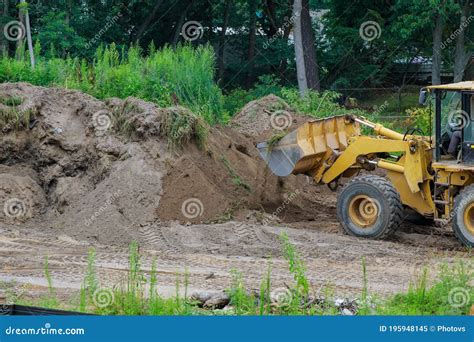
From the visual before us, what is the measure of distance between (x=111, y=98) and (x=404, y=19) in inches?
514

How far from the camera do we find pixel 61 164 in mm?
18625

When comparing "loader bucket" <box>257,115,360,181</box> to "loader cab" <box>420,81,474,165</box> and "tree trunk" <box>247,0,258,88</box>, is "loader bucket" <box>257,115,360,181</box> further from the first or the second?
"tree trunk" <box>247,0,258,88</box>

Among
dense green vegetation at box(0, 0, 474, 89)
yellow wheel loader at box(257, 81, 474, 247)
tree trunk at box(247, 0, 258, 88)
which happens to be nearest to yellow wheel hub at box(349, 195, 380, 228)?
yellow wheel loader at box(257, 81, 474, 247)
